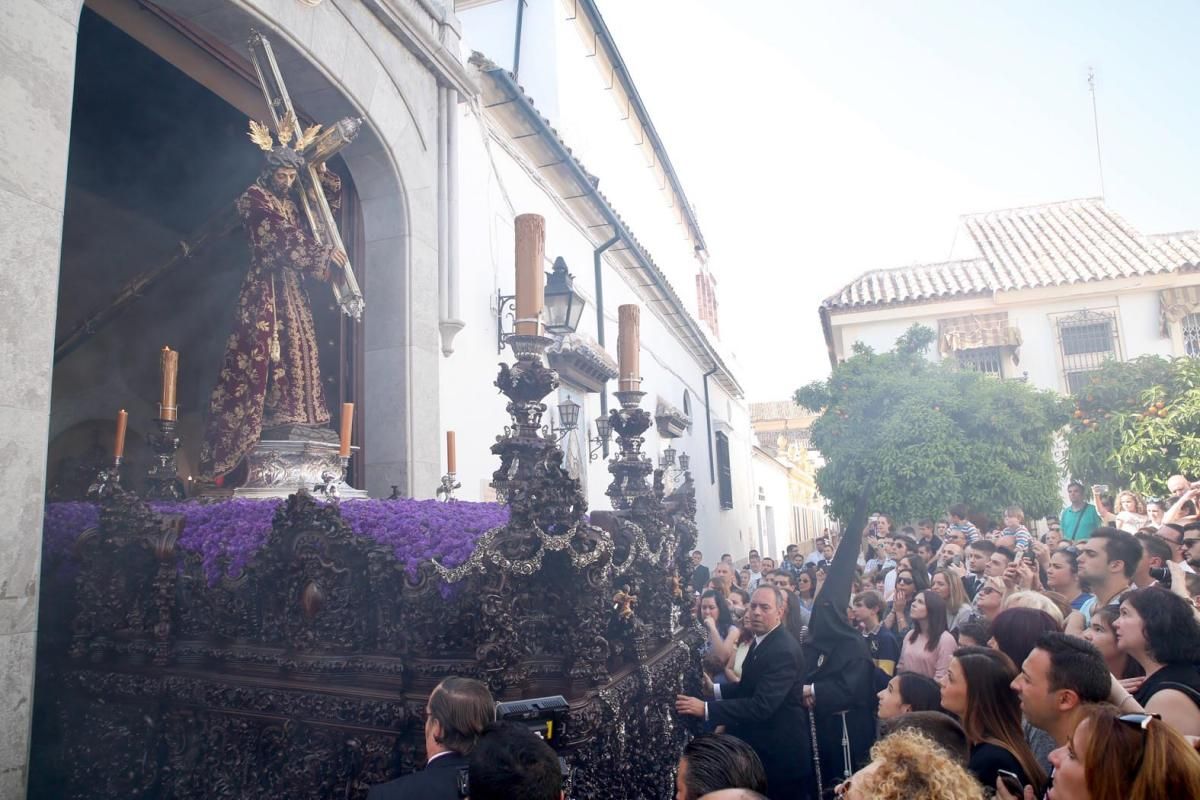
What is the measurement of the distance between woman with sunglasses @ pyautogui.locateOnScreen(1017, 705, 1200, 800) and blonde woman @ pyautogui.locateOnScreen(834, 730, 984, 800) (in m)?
0.27

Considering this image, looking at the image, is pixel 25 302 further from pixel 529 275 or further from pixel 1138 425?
pixel 1138 425

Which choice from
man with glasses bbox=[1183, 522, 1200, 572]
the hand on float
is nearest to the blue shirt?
man with glasses bbox=[1183, 522, 1200, 572]

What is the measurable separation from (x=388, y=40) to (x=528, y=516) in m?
4.97

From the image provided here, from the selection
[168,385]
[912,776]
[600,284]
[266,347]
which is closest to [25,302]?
[168,385]

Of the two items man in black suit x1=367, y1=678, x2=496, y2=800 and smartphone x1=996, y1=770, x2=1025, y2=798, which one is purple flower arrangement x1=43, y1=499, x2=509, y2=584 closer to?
man in black suit x1=367, y1=678, x2=496, y2=800

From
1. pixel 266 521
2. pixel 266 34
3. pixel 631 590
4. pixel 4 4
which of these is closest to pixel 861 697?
pixel 631 590

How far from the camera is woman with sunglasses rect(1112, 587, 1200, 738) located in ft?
8.92

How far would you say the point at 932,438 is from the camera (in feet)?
38.5

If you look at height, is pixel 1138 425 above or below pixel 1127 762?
above

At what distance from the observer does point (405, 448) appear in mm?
6125

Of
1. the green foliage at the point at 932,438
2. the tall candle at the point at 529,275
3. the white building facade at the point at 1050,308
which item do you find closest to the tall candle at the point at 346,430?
the tall candle at the point at 529,275

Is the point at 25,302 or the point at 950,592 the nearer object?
the point at 25,302

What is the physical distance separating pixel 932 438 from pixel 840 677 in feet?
27.4

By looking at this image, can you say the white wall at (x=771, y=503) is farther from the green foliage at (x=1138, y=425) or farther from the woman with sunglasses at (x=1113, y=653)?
the woman with sunglasses at (x=1113, y=653)
